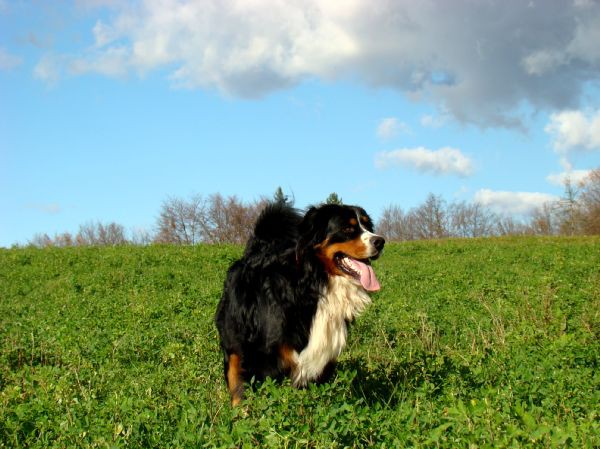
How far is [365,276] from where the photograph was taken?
17.2ft

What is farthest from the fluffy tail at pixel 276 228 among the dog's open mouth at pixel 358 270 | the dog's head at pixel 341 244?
the dog's open mouth at pixel 358 270

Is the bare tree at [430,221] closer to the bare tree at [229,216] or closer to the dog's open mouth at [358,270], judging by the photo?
the bare tree at [229,216]

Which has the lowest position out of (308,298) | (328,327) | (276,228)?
(328,327)

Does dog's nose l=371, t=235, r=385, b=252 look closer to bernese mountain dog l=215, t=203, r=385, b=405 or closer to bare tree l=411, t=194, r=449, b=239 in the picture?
bernese mountain dog l=215, t=203, r=385, b=405

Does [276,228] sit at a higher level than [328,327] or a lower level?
higher

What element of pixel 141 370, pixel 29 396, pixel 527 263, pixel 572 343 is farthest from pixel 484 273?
pixel 29 396

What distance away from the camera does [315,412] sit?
181 inches

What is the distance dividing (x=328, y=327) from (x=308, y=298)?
11.8 inches

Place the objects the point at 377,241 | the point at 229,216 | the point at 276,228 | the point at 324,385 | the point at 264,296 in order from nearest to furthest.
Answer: the point at 324,385 < the point at 377,241 < the point at 264,296 < the point at 276,228 < the point at 229,216

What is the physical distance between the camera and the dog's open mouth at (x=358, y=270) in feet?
17.2

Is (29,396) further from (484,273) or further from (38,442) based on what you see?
(484,273)

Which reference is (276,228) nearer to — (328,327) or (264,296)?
(264,296)

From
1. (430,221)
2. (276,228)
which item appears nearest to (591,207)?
(430,221)

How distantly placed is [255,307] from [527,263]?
16.8m
